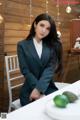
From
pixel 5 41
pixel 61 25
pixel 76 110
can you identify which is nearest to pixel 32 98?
pixel 76 110

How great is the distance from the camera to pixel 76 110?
1.08 metres

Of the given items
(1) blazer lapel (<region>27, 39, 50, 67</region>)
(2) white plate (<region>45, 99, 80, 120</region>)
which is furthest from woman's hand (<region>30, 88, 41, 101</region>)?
(2) white plate (<region>45, 99, 80, 120</region>)

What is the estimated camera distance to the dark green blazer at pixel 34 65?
192 centimetres

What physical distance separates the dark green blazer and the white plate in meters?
0.76

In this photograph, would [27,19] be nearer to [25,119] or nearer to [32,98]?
[32,98]

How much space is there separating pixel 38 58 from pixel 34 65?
66 millimetres

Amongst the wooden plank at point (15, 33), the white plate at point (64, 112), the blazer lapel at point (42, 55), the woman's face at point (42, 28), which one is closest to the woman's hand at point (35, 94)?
the blazer lapel at point (42, 55)

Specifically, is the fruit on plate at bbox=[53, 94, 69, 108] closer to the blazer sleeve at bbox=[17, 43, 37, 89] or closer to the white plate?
the white plate

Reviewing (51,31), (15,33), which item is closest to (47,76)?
(51,31)

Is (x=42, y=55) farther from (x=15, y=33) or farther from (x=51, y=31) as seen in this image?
(x=15, y=33)

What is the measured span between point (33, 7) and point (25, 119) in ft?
8.86

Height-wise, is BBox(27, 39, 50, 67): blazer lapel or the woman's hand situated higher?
BBox(27, 39, 50, 67): blazer lapel

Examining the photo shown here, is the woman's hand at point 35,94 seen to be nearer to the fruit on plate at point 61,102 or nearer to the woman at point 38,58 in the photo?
the woman at point 38,58

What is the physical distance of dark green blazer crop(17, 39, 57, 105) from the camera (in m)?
1.92
